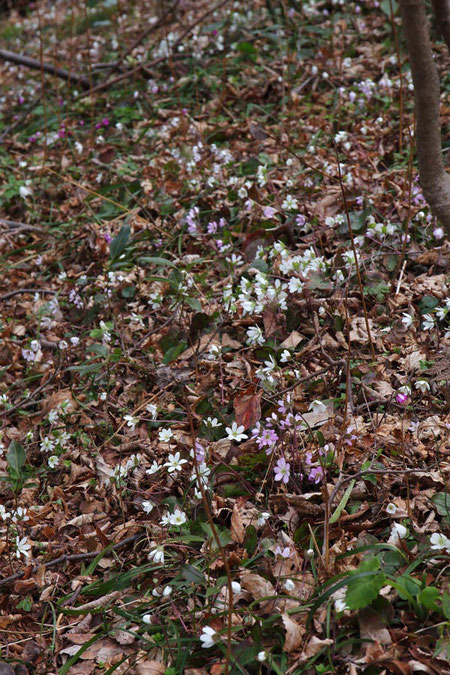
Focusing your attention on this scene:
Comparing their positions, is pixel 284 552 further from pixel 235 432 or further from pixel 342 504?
pixel 235 432

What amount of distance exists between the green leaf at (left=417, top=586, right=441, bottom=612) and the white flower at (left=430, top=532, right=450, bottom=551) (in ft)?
0.41

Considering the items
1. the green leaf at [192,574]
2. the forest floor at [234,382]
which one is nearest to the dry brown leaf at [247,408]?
the forest floor at [234,382]

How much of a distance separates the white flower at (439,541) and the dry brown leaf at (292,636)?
417mm

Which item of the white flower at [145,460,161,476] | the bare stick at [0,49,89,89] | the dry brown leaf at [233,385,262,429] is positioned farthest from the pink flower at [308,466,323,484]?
the bare stick at [0,49,89,89]

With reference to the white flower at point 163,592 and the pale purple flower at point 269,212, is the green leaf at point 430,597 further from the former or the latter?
the pale purple flower at point 269,212

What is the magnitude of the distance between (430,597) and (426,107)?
146cm

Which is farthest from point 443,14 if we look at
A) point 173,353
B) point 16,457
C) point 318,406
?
point 16,457

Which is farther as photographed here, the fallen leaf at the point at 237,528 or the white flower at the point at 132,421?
the white flower at the point at 132,421

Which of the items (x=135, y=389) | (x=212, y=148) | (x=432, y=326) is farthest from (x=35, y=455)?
(x=212, y=148)


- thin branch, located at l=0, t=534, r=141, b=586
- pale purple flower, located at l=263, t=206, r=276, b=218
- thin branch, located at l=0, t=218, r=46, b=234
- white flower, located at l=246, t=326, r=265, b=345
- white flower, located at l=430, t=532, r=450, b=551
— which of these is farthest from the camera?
thin branch, located at l=0, t=218, r=46, b=234

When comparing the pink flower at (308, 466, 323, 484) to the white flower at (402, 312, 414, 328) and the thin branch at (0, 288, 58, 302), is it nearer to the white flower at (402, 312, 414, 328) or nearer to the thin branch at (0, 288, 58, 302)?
the white flower at (402, 312, 414, 328)

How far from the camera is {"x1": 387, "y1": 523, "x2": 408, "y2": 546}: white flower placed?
174 centimetres

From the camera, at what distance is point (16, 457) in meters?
2.45

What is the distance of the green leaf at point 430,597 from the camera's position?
5.15 feet
